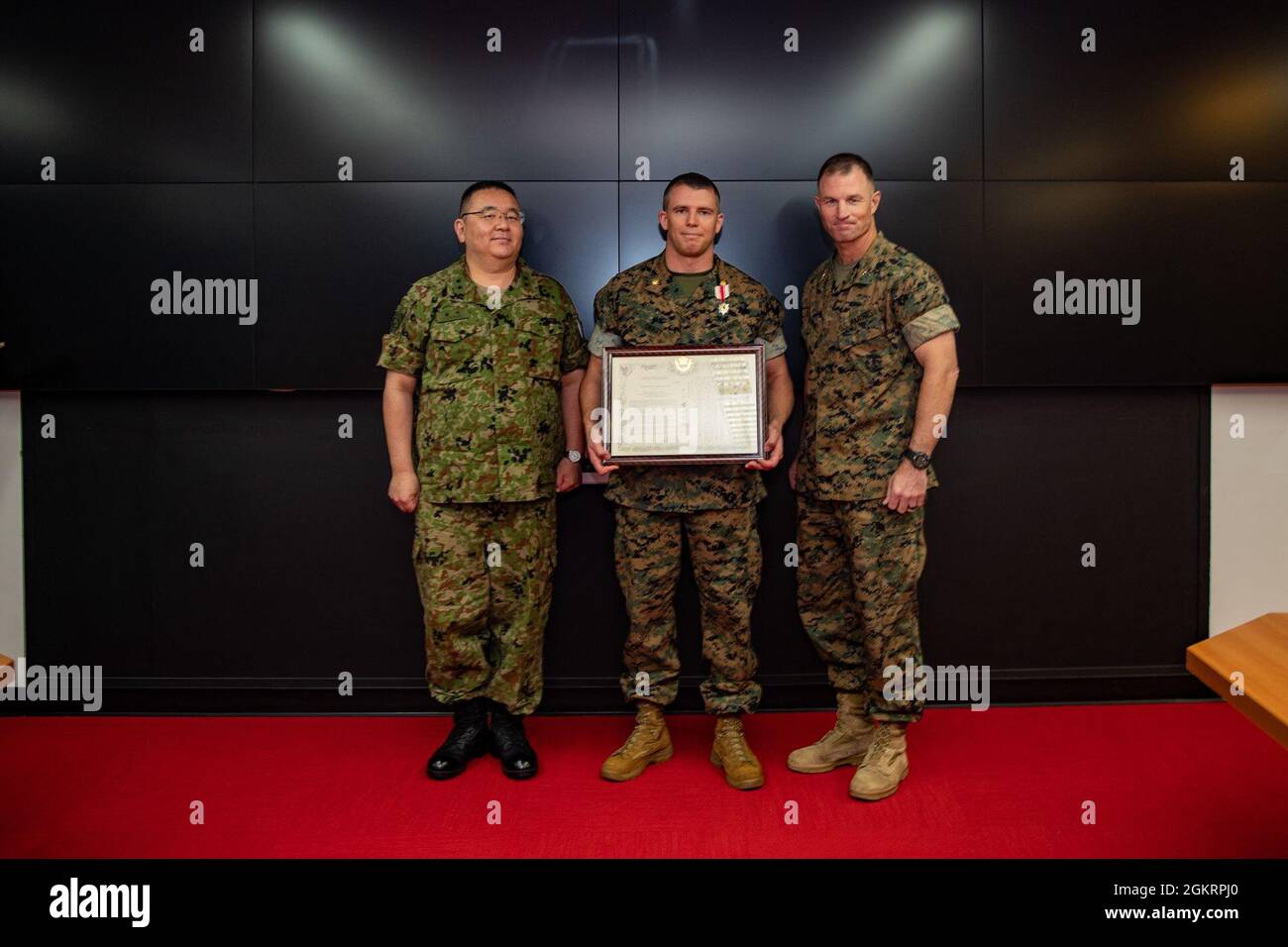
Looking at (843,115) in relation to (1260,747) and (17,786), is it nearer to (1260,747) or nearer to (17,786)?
(1260,747)

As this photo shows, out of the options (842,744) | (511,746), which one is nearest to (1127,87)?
(842,744)

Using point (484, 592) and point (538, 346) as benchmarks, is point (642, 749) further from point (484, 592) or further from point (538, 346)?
point (538, 346)

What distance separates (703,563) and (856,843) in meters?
0.85

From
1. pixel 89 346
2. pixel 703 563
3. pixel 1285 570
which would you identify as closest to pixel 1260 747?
pixel 1285 570

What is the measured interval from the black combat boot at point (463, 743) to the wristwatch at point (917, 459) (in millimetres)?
1518

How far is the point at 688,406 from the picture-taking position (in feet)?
7.38

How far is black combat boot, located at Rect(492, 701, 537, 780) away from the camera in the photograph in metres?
2.35

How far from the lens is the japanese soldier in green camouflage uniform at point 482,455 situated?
2.36 metres

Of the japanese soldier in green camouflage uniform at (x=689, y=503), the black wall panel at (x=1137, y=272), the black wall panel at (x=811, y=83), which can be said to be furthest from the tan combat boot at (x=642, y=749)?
the black wall panel at (x=811, y=83)

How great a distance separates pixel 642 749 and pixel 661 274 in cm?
145

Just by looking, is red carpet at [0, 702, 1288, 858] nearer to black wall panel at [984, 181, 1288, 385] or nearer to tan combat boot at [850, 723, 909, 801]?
tan combat boot at [850, 723, 909, 801]

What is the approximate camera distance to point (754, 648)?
9.64 feet

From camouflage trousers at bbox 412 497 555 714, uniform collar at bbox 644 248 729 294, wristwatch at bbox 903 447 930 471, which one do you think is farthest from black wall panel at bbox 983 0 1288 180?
camouflage trousers at bbox 412 497 555 714

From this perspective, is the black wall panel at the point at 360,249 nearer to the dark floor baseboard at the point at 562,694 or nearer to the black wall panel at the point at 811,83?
the black wall panel at the point at 811,83
